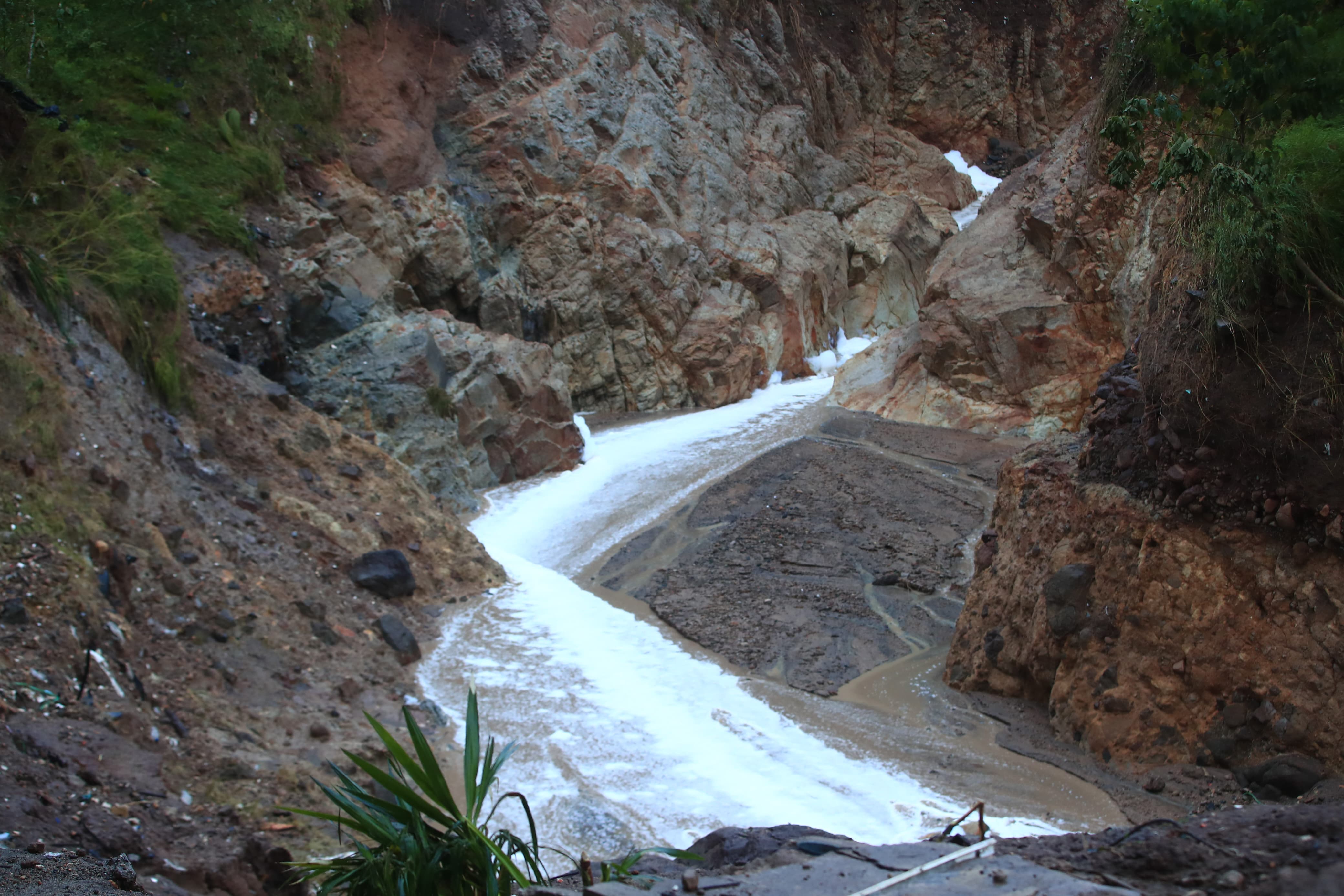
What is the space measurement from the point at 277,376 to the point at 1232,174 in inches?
402

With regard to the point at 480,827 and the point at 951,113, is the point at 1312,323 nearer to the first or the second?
the point at 480,827

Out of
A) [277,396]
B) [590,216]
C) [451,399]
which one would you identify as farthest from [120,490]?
[590,216]

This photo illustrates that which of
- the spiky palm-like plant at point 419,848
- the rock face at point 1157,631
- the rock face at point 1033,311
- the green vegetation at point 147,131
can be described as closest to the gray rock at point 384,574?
the green vegetation at point 147,131

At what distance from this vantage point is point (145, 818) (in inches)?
160

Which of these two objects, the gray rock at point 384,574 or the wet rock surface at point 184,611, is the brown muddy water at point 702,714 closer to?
the gray rock at point 384,574

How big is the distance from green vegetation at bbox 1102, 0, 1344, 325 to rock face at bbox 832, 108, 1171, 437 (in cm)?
828

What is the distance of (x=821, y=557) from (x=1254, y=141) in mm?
5957

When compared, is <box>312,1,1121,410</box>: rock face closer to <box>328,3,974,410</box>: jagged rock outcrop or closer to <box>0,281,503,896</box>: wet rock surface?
<box>328,3,974,410</box>: jagged rock outcrop

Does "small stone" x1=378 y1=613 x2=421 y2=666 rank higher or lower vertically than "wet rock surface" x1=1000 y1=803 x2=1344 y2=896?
lower

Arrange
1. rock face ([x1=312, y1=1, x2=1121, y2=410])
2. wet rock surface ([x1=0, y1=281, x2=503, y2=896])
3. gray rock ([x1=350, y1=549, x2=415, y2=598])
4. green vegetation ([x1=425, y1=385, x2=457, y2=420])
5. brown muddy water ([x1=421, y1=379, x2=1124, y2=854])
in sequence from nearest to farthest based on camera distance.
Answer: wet rock surface ([x1=0, y1=281, x2=503, y2=896])
brown muddy water ([x1=421, y1=379, x2=1124, y2=854])
gray rock ([x1=350, y1=549, x2=415, y2=598])
green vegetation ([x1=425, y1=385, x2=457, y2=420])
rock face ([x1=312, y1=1, x2=1121, y2=410])

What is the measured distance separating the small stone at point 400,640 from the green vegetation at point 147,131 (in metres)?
2.92

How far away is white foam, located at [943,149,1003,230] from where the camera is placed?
95.1 ft

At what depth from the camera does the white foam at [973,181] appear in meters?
29.0

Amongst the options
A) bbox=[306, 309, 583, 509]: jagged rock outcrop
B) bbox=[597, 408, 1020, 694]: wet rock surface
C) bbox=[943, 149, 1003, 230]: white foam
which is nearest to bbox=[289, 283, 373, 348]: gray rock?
bbox=[306, 309, 583, 509]: jagged rock outcrop
